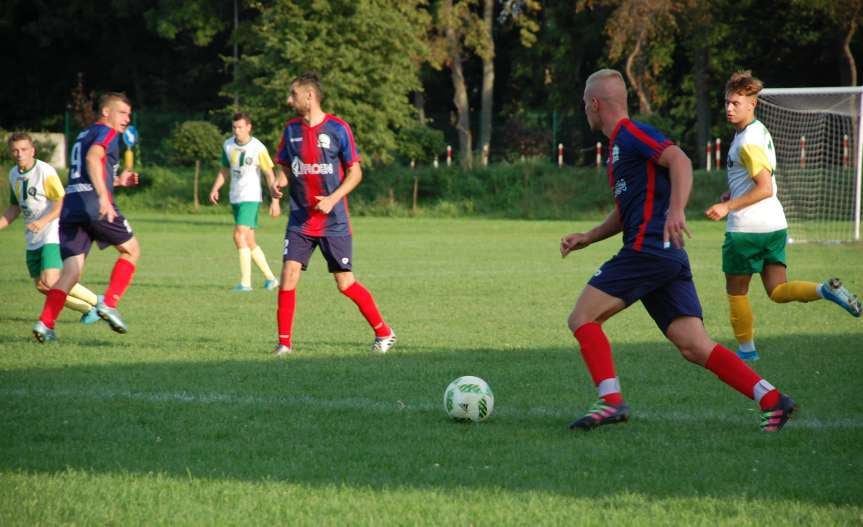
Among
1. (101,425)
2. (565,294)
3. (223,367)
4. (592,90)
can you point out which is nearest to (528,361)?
(223,367)

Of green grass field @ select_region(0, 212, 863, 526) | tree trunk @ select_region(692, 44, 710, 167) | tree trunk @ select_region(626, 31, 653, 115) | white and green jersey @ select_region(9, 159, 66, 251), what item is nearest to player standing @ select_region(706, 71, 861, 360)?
green grass field @ select_region(0, 212, 863, 526)

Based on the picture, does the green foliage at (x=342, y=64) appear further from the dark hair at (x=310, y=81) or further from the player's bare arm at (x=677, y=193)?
the player's bare arm at (x=677, y=193)

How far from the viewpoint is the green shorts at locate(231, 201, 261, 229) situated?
Result: 13970 mm

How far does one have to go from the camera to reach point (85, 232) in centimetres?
952

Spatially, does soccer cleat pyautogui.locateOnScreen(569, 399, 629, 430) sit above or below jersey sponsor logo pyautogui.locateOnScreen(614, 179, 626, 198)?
below

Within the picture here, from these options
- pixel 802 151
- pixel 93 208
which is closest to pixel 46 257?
pixel 93 208

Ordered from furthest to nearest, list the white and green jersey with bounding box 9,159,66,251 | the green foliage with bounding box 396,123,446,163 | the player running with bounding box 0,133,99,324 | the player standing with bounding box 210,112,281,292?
the green foliage with bounding box 396,123,446,163, the player standing with bounding box 210,112,281,292, the white and green jersey with bounding box 9,159,66,251, the player running with bounding box 0,133,99,324

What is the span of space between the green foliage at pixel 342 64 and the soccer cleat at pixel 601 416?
2747 cm

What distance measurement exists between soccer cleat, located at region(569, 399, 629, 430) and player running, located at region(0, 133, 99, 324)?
18.1 ft

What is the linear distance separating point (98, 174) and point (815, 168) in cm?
2023

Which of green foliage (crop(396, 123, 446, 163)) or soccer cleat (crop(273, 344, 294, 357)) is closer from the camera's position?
soccer cleat (crop(273, 344, 294, 357))

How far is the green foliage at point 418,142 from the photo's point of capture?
37.0m

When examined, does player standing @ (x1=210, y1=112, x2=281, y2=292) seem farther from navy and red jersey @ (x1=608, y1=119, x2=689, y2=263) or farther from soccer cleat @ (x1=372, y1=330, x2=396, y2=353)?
navy and red jersey @ (x1=608, y1=119, x2=689, y2=263)

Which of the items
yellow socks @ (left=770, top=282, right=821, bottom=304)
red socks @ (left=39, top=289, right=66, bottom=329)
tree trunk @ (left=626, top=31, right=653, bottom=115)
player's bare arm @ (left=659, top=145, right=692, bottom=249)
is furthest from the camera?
tree trunk @ (left=626, top=31, right=653, bottom=115)
